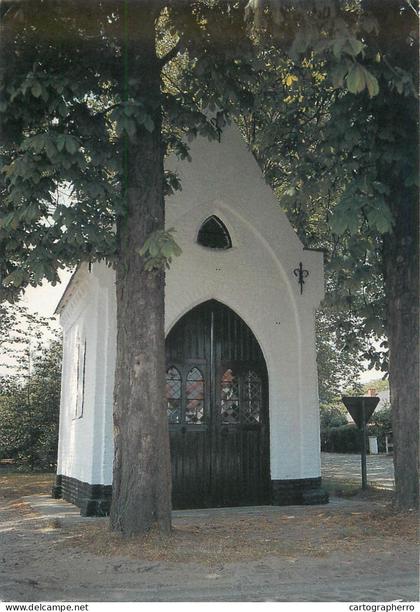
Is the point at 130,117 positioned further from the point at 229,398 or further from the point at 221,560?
the point at 229,398

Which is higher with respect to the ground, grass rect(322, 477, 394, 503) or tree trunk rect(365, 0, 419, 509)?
tree trunk rect(365, 0, 419, 509)

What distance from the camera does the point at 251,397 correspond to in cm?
1213

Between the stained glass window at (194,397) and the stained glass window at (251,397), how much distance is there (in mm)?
864

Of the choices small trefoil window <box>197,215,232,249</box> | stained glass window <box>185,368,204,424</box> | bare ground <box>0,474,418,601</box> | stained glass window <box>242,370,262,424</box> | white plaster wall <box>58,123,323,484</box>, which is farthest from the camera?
small trefoil window <box>197,215,232,249</box>

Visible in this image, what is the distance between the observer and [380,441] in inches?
1348

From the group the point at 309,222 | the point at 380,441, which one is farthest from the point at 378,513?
the point at 380,441

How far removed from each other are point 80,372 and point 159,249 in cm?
651

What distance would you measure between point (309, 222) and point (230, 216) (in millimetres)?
4843

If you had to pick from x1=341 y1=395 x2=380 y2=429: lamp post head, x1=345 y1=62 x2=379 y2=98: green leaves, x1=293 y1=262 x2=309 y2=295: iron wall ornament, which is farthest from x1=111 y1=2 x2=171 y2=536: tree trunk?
x1=341 y1=395 x2=380 y2=429: lamp post head

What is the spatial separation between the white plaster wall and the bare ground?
2.45m

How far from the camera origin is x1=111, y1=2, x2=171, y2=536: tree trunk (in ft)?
25.4

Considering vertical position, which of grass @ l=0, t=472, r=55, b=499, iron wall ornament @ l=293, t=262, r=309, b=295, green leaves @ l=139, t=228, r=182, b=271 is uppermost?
iron wall ornament @ l=293, t=262, r=309, b=295

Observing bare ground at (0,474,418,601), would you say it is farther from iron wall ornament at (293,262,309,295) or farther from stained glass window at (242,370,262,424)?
iron wall ornament at (293,262,309,295)

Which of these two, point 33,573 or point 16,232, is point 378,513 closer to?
point 33,573
